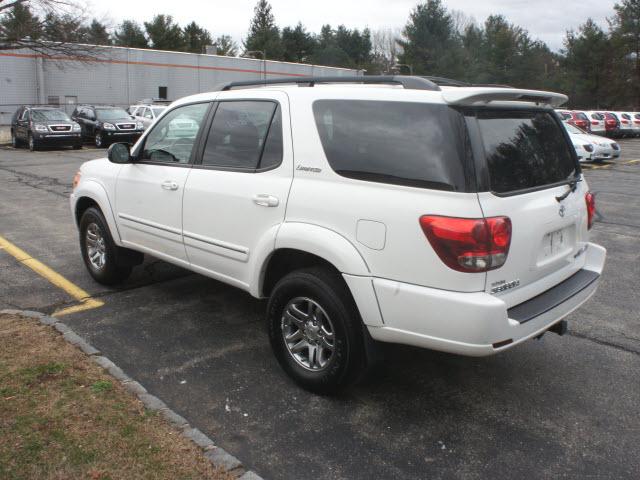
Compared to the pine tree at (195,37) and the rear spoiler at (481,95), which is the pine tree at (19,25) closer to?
the rear spoiler at (481,95)

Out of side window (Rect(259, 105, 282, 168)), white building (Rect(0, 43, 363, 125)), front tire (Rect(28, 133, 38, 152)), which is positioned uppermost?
white building (Rect(0, 43, 363, 125))

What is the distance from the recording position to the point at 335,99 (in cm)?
355

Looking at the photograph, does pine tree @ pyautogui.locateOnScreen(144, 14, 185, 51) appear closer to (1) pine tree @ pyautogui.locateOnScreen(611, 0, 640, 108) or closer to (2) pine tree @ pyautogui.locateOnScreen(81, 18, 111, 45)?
(2) pine tree @ pyautogui.locateOnScreen(81, 18, 111, 45)

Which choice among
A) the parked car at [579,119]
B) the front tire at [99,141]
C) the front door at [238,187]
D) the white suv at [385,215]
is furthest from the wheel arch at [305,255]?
the parked car at [579,119]

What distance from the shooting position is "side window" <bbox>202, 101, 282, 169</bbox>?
13.0ft

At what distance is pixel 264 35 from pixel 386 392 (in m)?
75.8

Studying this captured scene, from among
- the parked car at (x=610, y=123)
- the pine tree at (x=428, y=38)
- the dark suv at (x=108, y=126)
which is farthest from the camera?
the pine tree at (x=428, y=38)

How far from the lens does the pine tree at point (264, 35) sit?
233 ft

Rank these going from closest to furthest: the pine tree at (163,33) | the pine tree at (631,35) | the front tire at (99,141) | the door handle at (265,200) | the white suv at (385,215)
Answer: the white suv at (385,215), the door handle at (265,200), the front tire at (99,141), the pine tree at (631,35), the pine tree at (163,33)

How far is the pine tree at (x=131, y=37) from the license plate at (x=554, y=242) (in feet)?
238

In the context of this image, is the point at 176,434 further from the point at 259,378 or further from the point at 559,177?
the point at 559,177

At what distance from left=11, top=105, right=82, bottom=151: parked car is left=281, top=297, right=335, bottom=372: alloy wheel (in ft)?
68.3

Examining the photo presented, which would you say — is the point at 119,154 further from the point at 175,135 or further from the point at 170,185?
the point at 170,185

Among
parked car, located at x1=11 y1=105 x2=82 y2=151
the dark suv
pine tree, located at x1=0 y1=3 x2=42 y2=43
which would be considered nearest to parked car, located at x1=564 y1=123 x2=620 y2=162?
the dark suv
